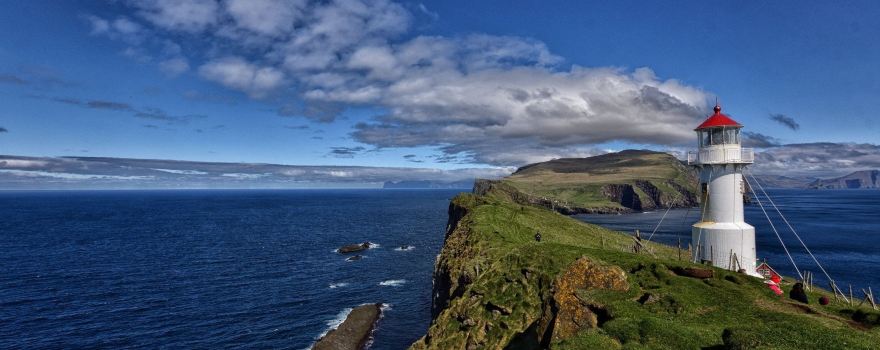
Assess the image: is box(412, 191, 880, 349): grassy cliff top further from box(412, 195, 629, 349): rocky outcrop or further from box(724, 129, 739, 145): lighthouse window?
box(724, 129, 739, 145): lighthouse window

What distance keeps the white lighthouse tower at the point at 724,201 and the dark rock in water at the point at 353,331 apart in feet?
124

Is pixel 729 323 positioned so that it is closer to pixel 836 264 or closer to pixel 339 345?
pixel 339 345

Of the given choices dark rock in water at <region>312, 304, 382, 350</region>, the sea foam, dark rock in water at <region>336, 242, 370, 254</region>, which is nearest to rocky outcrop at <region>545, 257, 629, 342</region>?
dark rock in water at <region>312, 304, 382, 350</region>

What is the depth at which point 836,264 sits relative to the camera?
83688 mm

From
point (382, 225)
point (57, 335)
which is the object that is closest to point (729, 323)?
point (57, 335)

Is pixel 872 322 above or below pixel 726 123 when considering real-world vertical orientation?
Answer: below

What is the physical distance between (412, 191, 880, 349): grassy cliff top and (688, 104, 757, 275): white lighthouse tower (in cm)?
360

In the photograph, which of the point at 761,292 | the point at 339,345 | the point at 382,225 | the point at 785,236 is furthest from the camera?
the point at 382,225

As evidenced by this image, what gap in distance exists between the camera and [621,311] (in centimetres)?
1878

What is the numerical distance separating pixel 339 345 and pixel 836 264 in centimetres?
9499

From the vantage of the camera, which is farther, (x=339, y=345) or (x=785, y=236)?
(x=785, y=236)

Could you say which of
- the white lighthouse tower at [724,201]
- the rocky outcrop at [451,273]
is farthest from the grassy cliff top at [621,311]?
the white lighthouse tower at [724,201]

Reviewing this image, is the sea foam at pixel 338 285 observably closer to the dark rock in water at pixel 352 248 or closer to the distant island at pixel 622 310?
the dark rock in water at pixel 352 248

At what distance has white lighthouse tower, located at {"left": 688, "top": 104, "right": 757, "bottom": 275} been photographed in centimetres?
2981
